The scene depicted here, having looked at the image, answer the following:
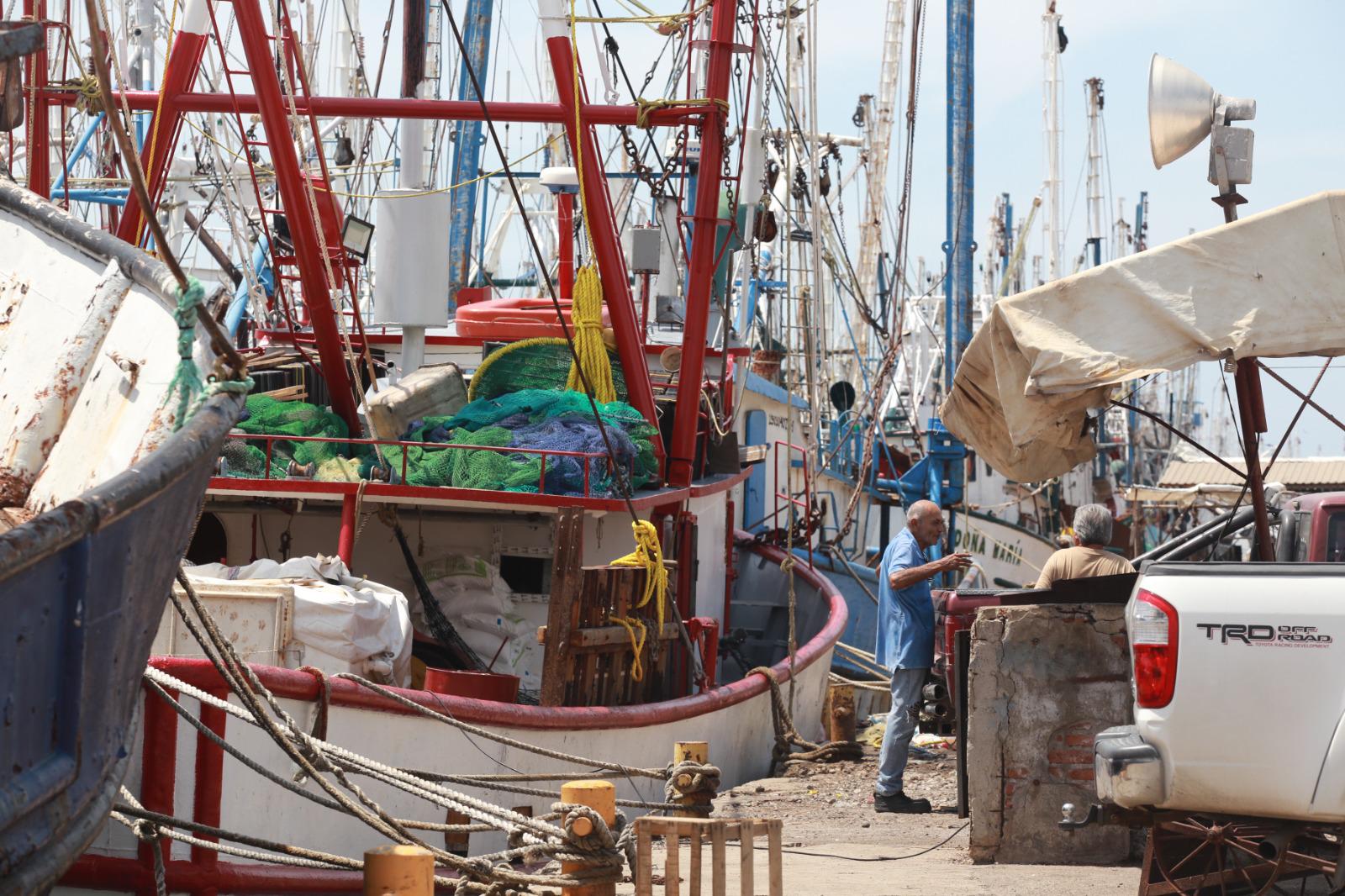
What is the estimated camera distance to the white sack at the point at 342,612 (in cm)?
754

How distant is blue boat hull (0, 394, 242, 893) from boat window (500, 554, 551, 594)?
5973 mm

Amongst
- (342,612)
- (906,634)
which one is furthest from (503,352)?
(342,612)

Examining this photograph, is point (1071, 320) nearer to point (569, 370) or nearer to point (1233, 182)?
point (1233, 182)

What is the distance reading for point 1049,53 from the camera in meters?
36.4

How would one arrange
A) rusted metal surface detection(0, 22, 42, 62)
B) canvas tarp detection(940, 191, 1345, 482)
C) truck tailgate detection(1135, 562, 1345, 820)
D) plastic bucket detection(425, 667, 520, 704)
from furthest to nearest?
plastic bucket detection(425, 667, 520, 704), canvas tarp detection(940, 191, 1345, 482), truck tailgate detection(1135, 562, 1345, 820), rusted metal surface detection(0, 22, 42, 62)

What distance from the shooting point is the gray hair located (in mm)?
7820

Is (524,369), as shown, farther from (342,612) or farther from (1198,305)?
(1198,305)

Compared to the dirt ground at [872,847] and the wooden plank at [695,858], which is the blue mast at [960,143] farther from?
Answer: the wooden plank at [695,858]

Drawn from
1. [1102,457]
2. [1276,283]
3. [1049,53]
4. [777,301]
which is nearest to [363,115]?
[1276,283]

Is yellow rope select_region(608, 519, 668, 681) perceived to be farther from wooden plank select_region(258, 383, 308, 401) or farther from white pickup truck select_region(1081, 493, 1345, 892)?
white pickup truck select_region(1081, 493, 1345, 892)

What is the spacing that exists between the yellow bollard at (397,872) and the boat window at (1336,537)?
12.9 feet

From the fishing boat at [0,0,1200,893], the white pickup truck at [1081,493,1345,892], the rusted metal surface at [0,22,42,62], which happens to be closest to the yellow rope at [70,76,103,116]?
the fishing boat at [0,0,1200,893]

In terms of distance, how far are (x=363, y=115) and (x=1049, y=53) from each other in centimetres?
2899

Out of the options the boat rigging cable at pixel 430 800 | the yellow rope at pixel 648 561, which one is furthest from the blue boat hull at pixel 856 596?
the boat rigging cable at pixel 430 800
